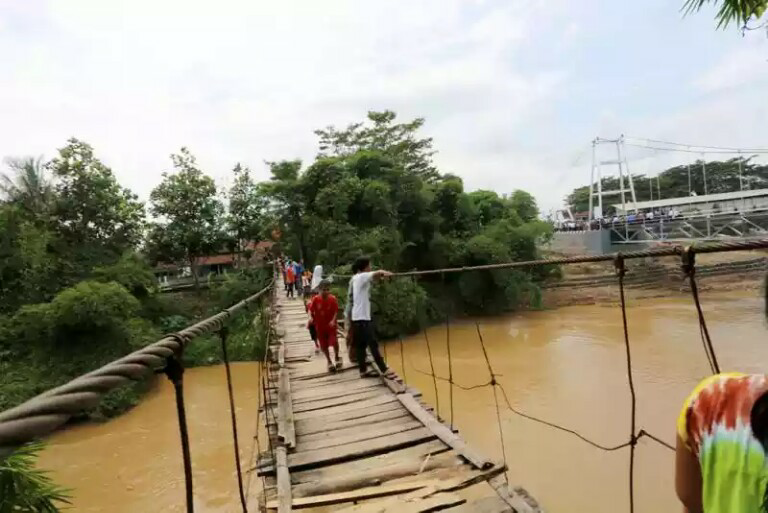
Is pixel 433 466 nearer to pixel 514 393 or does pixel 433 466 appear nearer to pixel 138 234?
pixel 514 393

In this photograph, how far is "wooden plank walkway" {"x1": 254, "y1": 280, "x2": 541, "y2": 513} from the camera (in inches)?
79.4

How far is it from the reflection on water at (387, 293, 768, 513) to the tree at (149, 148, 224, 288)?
302 inches

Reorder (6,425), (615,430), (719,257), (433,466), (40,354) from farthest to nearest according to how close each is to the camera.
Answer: (719,257)
(40,354)
(615,430)
(433,466)
(6,425)

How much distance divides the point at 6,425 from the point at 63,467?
29.3 ft

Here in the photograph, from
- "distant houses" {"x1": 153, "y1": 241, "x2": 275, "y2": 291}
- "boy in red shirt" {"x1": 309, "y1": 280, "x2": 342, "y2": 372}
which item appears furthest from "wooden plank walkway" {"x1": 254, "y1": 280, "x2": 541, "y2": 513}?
"distant houses" {"x1": 153, "y1": 241, "x2": 275, "y2": 291}

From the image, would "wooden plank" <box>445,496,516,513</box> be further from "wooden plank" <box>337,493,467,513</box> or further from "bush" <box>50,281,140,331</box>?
"bush" <box>50,281,140,331</box>

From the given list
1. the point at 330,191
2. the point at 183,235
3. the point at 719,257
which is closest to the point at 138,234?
the point at 183,235

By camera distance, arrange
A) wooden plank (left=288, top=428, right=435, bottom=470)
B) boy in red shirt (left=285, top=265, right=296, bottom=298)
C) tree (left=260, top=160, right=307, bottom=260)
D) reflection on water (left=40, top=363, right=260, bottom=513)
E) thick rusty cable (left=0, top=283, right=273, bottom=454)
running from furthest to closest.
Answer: tree (left=260, top=160, right=307, bottom=260) → boy in red shirt (left=285, top=265, right=296, bottom=298) → reflection on water (left=40, top=363, right=260, bottom=513) → wooden plank (left=288, top=428, right=435, bottom=470) → thick rusty cable (left=0, top=283, right=273, bottom=454)

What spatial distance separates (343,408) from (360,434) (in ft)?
1.62

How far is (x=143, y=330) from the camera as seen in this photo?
1110cm

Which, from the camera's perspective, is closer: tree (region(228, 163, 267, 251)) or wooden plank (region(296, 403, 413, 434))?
wooden plank (region(296, 403, 413, 434))

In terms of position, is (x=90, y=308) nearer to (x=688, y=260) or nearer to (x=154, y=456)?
(x=154, y=456)

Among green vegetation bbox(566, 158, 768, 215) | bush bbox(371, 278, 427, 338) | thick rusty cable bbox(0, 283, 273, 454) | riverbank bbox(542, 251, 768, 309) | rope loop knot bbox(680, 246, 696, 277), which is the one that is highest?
green vegetation bbox(566, 158, 768, 215)

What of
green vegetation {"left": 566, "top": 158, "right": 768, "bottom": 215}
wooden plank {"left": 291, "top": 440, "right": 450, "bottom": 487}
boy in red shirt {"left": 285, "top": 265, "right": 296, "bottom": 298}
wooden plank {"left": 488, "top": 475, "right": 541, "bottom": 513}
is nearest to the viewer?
wooden plank {"left": 488, "top": 475, "right": 541, "bottom": 513}
